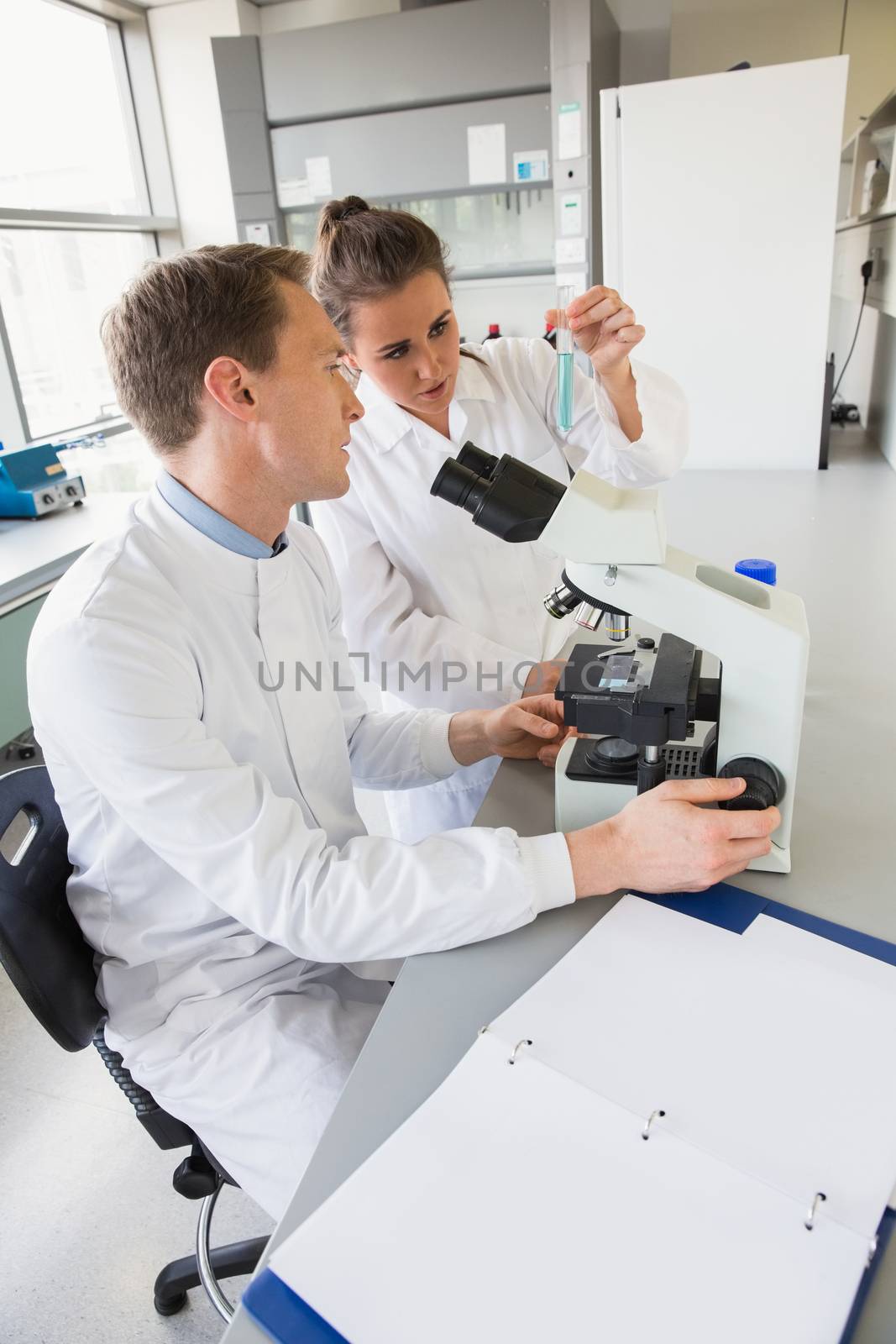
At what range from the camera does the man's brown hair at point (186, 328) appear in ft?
3.33

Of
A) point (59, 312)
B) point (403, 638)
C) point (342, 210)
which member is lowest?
point (403, 638)

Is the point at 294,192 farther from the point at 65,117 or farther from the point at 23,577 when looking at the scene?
the point at 23,577

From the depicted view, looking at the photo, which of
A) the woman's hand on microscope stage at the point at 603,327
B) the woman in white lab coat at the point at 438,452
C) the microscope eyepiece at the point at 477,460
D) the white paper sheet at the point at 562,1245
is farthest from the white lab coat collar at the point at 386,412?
the white paper sheet at the point at 562,1245

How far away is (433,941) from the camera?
83cm

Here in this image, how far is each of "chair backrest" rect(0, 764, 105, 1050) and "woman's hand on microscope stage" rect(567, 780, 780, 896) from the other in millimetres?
569

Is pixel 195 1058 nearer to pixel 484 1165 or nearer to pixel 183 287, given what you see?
pixel 484 1165

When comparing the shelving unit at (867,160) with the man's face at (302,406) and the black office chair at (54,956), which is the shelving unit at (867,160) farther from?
the black office chair at (54,956)

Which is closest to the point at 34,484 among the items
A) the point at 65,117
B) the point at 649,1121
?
the point at 65,117

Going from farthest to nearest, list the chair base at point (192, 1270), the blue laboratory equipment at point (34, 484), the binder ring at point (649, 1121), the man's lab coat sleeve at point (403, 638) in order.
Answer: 1. the blue laboratory equipment at point (34, 484)
2. the man's lab coat sleeve at point (403, 638)
3. the chair base at point (192, 1270)
4. the binder ring at point (649, 1121)

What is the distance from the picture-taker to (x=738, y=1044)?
2.26ft

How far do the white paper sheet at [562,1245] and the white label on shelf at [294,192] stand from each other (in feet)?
13.8

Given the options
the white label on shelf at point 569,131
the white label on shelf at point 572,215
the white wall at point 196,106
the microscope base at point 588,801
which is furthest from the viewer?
the white wall at point 196,106

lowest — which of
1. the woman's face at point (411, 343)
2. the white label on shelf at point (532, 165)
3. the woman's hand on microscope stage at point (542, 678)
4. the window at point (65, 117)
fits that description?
the woman's hand on microscope stage at point (542, 678)

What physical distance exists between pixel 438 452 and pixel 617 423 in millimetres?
308
